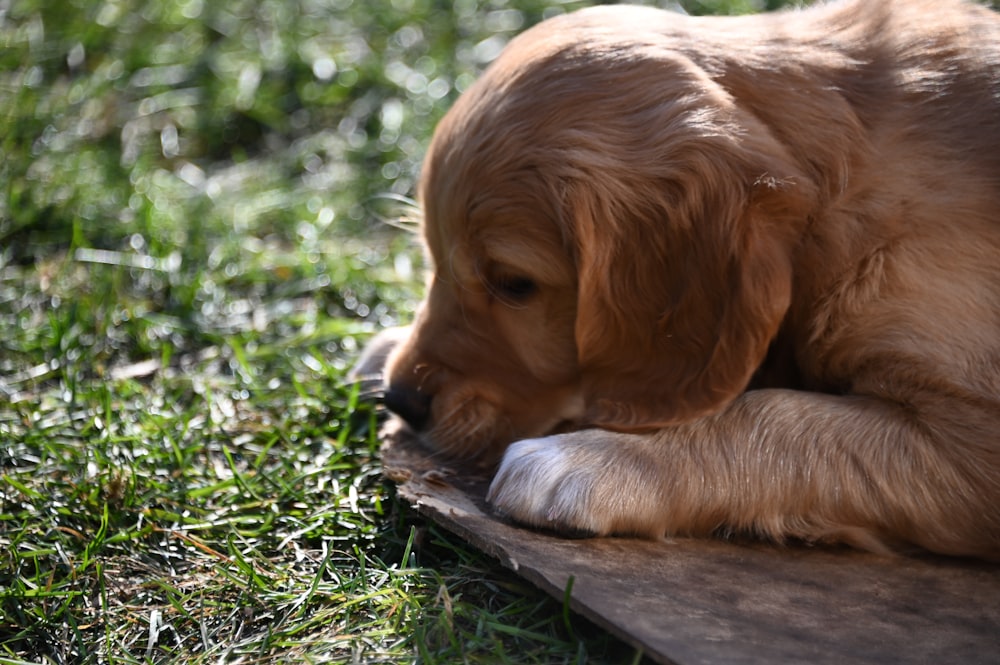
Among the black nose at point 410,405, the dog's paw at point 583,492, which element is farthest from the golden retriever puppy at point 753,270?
the black nose at point 410,405

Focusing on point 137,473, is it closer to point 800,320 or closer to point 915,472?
point 800,320

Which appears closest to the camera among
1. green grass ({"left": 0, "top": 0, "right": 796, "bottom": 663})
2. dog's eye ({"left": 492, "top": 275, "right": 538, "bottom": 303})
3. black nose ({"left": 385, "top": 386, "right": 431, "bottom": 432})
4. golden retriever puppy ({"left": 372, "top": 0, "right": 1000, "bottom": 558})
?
green grass ({"left": 0, "top": 0, "right": 796, "bottom": 663})

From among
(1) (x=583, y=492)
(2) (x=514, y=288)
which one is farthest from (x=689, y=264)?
(1) (x=583, y=492)

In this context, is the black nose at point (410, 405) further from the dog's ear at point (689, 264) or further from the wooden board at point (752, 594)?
the dog's ear at point (689, 264)

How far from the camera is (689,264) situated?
9.86 feet

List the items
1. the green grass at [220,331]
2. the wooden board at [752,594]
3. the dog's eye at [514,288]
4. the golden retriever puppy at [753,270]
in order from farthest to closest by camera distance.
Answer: the dog's eye at [514,288] → the golden retriever puppy at [753,270] → the green grass at [220,331] → the wooden board at [752,594]

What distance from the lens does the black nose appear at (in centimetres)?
339

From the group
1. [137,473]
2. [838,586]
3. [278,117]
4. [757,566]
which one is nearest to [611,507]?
[757,566]

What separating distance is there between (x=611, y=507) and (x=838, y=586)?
55cm

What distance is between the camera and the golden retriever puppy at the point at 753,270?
292 cm

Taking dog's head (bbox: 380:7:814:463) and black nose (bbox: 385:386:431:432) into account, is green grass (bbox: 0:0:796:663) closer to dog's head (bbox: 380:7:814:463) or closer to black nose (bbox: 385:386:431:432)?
black nose (bbox: 385:386:431:432)

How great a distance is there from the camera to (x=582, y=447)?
3.01 meters

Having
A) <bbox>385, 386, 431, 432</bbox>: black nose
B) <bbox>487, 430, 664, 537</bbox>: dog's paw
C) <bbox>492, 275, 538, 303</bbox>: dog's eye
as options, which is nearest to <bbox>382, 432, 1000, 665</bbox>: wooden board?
<bbox>487, 430, 664, 537</bbox>: dog's paw

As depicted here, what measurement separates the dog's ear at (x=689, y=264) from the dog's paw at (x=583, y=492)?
5.7 inches
